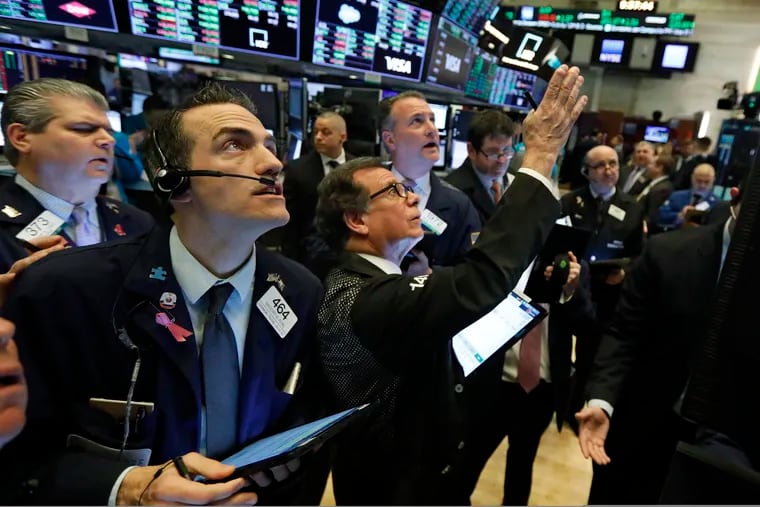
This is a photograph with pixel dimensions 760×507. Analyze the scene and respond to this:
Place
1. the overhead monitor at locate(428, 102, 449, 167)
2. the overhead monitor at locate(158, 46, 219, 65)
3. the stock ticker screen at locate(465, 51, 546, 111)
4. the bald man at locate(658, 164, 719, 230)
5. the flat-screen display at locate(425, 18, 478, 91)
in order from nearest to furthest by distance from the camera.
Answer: the overhead monitor at locate(158, 46, 219, 65), the flat-screen display at locate(425, 18, 478, 91), the bald man at locate(658, 164, 719, 230), the overhead monitor at locate(428, 102, 449, 167), the stock ticker screen at locate(465, 51, 546, 111)

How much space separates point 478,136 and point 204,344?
2.05 m

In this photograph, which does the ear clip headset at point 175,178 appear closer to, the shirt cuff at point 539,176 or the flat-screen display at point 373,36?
the shirt cuff at point 539,176

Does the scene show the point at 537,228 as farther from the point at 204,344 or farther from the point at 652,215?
the point at 652,215

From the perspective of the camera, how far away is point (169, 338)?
98 centimetres

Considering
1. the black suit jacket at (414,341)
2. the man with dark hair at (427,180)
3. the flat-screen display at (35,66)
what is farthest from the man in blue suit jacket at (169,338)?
the flat-screen display at (35,66)

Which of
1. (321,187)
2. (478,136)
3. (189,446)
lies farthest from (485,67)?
(189,446)

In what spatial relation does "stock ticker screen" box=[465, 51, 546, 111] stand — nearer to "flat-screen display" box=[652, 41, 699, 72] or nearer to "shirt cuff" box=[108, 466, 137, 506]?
"shirt cuff" box=[108, 466, 137, 506]

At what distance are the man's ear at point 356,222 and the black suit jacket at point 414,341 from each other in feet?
0.35

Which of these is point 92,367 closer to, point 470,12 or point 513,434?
point 513,434

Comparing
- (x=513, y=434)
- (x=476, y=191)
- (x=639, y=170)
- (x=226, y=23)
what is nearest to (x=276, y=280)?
(x=513, y=434)

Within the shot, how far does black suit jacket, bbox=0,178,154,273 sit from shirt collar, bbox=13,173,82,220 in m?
0.01

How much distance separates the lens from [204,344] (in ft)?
3.43

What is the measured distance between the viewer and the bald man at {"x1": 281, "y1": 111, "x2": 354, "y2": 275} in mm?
2822

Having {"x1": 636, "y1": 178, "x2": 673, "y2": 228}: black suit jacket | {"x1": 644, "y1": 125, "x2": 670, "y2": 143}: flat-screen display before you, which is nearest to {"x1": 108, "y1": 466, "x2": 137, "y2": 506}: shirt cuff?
{"x1": 636, "y1": 178, "x2": 673, "y2": 228}: black suit jacket
